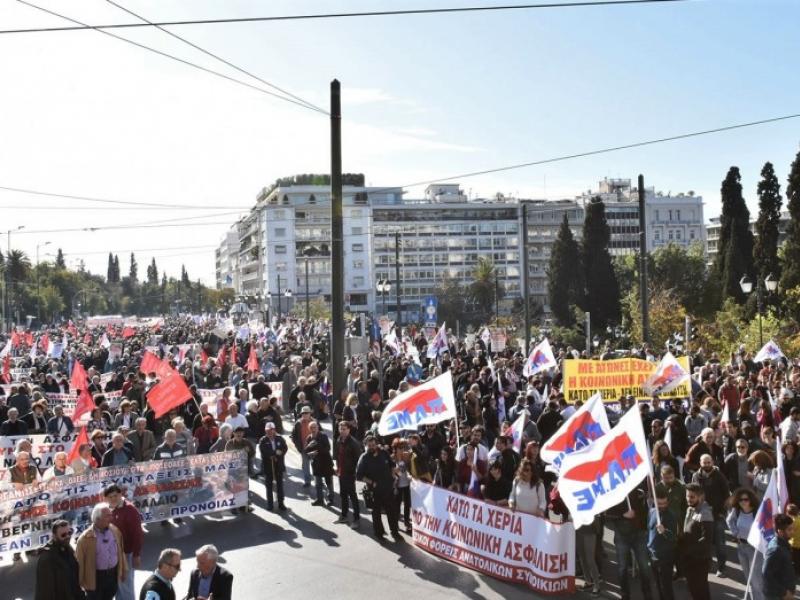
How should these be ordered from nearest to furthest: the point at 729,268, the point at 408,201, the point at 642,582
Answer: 1. the point at 642,582
2. the point at 729,268
3. the point at 408,201

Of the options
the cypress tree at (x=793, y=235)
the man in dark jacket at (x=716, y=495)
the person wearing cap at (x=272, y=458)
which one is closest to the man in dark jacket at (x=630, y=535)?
the man in dark jacket at (x=716, y=495)

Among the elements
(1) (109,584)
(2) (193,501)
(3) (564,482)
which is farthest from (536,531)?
(2) (193,501)

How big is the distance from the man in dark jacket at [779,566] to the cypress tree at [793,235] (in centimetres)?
3585

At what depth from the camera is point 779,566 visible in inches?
306

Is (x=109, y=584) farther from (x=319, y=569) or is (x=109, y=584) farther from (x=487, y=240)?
(x=487, y=240)

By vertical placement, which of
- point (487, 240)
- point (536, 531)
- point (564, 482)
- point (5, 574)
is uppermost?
point (487, 240)

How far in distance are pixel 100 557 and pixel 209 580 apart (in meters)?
1.73

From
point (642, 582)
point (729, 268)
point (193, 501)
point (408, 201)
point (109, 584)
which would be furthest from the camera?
point (408, 201)

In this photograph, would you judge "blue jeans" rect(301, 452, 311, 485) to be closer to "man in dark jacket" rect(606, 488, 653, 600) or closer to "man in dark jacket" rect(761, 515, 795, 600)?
"man in dark jacket" rect(606, 488, 653, 600)

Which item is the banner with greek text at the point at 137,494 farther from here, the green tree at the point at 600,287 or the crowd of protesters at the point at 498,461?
the green tree at the point at 600,287

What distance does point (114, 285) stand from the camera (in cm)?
19512

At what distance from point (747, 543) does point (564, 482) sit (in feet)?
6.42

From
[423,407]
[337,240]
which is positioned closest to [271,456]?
[423,407]

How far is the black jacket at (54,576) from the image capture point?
7.98 meters
